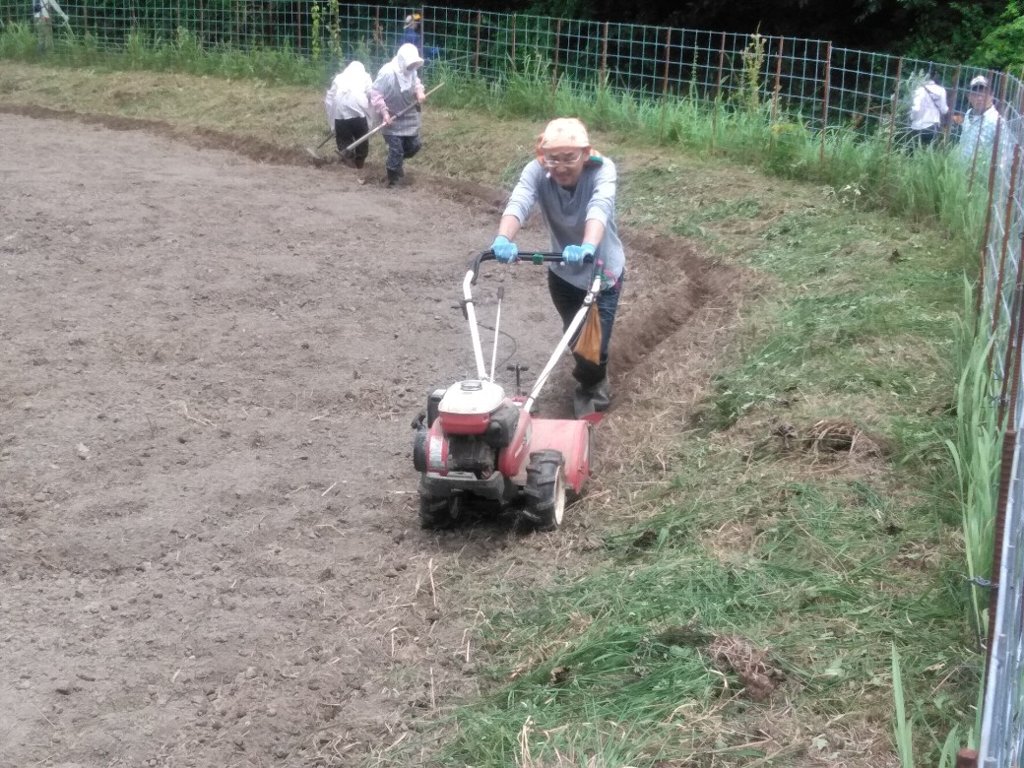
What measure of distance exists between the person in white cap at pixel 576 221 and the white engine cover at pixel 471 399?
2.23 ft

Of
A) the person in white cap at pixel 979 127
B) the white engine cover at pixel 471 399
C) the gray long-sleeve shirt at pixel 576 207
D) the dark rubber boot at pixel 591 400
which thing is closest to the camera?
the white engine cover at pixel 471 399

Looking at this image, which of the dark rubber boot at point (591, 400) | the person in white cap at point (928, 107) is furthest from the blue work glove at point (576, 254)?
the person in white cap at point (928, 107)

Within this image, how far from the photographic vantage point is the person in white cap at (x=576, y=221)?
589cm

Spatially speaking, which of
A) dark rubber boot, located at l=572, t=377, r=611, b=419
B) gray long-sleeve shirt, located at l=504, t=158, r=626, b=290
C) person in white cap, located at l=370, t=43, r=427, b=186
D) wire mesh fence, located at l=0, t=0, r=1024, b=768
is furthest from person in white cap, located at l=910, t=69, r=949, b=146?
gray long-sleeve shirt, located at l=504, t=158, r=626, b=290

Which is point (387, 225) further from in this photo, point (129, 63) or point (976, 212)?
point (129, 63)

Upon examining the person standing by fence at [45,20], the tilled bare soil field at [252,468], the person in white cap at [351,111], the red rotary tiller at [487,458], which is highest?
the person standing by fence at [45,20]

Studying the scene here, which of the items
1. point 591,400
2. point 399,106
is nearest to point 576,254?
point 591,400

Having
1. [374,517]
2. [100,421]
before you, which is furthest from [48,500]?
[374,517]

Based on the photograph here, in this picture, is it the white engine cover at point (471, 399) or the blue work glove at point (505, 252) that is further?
the blue work glove at point (505, 252)

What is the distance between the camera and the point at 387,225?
11078mm

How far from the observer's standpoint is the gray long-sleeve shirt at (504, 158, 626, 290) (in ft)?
19.8

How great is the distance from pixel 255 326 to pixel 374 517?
2.90 metres

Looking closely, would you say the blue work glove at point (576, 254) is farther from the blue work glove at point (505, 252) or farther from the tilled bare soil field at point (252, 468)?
the tilled bare soil field at point (252, 468)

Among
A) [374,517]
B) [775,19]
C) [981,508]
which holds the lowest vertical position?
[374,517]
